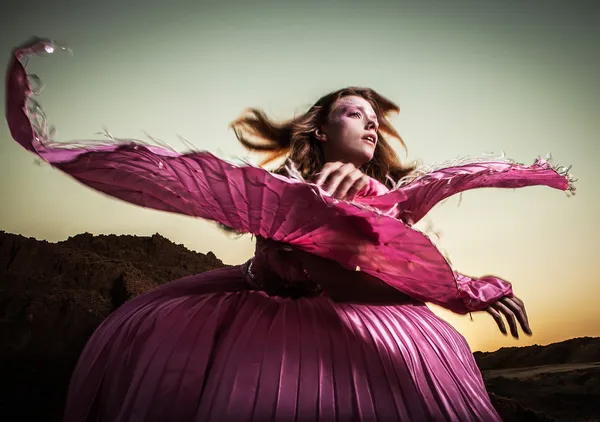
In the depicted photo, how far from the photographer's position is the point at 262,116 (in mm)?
1403

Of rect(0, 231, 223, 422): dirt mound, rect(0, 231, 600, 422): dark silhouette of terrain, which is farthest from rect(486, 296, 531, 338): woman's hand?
rect(0, 231, 223, 422): dirt mound

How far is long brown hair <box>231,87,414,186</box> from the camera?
1.29 metres

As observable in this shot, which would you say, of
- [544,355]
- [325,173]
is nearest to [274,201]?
[325,173]

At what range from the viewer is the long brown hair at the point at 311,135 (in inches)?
51.0

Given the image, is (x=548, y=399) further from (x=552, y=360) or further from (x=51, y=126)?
(x=51, y=126)

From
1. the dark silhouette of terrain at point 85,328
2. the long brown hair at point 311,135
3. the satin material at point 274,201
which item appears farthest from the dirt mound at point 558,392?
the satin material at point 274,201

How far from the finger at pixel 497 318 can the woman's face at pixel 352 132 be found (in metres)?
0.53

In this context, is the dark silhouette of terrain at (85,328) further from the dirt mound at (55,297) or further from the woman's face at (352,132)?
the woman's face at (352,132)

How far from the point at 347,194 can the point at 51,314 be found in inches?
59.7

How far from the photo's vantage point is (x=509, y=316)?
0.72m

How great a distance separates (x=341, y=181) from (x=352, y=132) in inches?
18.8

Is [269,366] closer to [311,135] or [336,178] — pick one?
[336,178]

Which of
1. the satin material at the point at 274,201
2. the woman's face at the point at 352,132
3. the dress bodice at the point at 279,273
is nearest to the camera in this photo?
the satin material at the point at 274,201

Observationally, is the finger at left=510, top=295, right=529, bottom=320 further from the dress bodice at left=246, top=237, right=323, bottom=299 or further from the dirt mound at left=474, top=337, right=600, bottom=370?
the dirt mound at left=474, top=337, right=600, bottom=370
